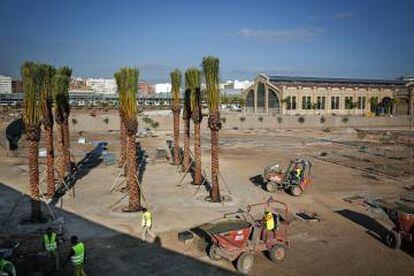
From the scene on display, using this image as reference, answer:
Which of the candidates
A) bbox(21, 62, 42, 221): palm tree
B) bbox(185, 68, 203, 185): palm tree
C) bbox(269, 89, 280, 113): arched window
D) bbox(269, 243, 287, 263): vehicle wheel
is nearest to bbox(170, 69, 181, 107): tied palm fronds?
bbox(185, 68, 203, 185): palm tree

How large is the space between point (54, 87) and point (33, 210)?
9.56m

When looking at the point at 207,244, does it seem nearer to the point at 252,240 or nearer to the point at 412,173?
the point at 252,240

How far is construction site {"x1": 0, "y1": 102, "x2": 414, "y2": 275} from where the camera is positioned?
15.1 meters

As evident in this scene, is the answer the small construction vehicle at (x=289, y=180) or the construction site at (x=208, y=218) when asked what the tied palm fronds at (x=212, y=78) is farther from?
the small construction vehicle at (x=289, y=180)

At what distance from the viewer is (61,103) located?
2733cm

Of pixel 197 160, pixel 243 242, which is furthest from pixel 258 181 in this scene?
pixel 243 242

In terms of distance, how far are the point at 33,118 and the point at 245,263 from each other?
11959 mm

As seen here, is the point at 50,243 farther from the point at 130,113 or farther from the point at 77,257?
the point at 130,113

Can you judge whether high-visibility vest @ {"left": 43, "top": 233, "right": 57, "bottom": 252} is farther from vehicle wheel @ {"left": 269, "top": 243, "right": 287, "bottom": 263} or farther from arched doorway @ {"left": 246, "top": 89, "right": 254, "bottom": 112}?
arched doorway @ {"left": 246, "top": 89, "right": 254, "bottom": 112}

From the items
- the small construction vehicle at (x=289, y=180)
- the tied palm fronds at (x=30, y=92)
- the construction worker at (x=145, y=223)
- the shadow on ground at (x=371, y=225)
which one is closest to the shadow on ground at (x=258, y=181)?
the small construction vehicle at (x=289, y=180)

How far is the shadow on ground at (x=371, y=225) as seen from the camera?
55.9 ft

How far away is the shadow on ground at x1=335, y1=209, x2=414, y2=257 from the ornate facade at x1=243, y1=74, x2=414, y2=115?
72340 mm

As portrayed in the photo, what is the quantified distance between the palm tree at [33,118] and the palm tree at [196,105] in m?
10.7

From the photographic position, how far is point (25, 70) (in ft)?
62.2
